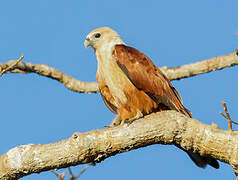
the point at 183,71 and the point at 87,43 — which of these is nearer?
the point at 87,43

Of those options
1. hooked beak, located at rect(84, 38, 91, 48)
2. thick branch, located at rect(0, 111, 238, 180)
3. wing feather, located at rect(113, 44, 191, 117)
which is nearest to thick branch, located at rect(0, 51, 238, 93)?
hooked beak, located at rect(84, 38, 91, 48)

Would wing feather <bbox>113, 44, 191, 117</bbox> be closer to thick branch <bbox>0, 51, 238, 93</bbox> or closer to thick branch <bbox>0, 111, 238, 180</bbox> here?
thick branch <bbox>0, 111, 238, 180</bbox>

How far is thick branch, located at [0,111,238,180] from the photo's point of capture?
4230 mm

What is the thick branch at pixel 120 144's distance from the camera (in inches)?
167

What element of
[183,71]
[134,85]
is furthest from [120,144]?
[183,71]

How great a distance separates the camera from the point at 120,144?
14.4ft

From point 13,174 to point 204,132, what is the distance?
2.17 m

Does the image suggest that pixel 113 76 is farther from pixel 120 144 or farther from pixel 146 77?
pixel 120 144

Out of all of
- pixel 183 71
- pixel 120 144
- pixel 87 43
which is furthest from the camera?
pixel 183 71

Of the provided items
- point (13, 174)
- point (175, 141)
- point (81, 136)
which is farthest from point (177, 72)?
point (13, 174)

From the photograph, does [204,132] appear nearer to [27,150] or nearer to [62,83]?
[27,150]

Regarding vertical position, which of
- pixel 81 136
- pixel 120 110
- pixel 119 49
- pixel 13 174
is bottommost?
pixel 13 174

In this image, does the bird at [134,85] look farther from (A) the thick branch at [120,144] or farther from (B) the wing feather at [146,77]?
(A) the thick branch at [120,144]

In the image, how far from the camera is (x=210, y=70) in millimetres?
6965
